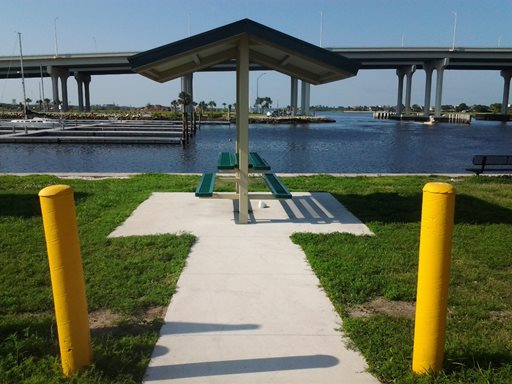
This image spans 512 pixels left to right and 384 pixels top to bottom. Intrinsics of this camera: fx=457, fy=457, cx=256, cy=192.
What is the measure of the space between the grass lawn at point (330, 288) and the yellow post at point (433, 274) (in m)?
0.19

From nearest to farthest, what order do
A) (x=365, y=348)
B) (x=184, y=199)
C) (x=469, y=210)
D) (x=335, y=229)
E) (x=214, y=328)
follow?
(x=365, y=348) → (x=214, y=328) → (x=335, y=229) → (x=469, y=210) → (x=184, y=199)

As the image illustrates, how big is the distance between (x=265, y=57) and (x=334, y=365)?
7.29 meters

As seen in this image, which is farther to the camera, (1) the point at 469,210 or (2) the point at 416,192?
→ (2) the point at 416,192

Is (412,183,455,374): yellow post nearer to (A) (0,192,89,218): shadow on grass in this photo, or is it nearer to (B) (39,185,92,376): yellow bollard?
(B) (39,185,92,376): yellow bollard

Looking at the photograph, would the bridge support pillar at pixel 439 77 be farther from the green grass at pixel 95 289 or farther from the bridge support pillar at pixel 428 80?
the green grass at pixel 95 289

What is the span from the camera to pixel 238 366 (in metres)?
3.49

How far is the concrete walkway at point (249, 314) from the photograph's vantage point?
3439mm

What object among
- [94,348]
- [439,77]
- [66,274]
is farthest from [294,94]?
[66,274]

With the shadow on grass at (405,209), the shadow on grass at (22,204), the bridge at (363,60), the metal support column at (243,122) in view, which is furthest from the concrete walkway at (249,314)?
the bridge at (363,60)

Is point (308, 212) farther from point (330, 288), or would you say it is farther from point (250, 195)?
point (330, 288)

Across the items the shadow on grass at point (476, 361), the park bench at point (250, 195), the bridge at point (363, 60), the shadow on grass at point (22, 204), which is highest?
the bridge at point (363, 60)

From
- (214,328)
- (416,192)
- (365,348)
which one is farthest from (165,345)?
(416,192)

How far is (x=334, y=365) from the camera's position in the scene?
351cm

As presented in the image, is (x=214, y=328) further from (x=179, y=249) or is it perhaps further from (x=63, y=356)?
(x=179, y=249)
